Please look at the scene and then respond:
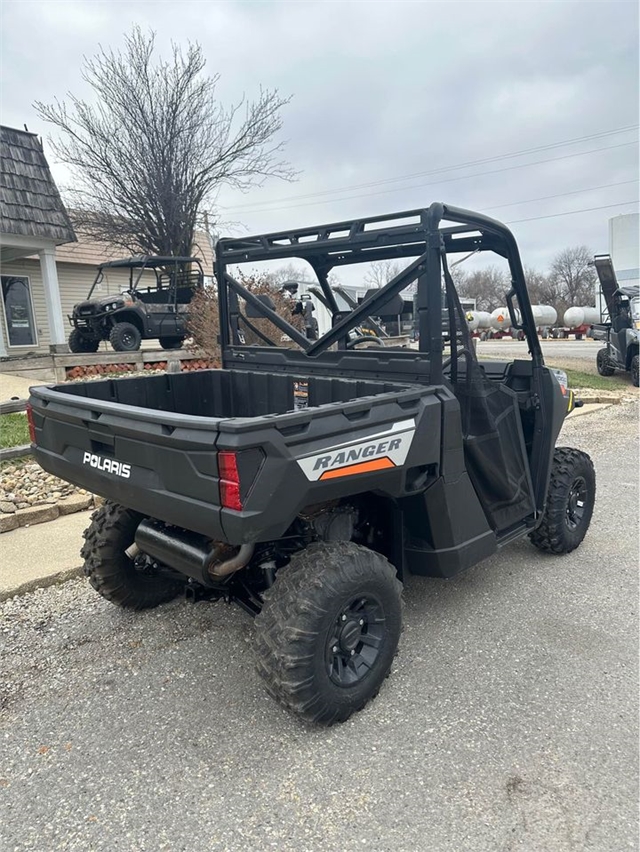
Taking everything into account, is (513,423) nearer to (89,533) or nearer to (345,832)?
(345,832)

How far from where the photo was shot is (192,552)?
2541 millimetres

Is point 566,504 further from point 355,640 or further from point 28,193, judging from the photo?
point 28,193

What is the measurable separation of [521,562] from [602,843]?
219 centimetres

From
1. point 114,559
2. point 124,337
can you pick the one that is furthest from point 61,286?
point 114,559

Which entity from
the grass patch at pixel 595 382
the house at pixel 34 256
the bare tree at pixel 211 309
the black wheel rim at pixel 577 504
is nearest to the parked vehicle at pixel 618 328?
the grass patch at pixel 595 382

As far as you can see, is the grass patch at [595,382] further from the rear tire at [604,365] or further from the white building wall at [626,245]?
the white building wall at [626,245]

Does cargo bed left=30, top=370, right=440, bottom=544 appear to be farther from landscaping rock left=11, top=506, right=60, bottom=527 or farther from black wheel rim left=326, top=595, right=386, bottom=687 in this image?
landscaping rock left=11, top=506, right=60, bottom=527

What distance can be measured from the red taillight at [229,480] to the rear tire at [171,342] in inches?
436

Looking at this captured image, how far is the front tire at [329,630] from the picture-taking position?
235cm

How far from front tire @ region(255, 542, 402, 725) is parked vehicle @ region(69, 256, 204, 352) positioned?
10.0 metres

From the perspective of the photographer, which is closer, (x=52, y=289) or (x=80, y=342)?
(x=80, y=342)

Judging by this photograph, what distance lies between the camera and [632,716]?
2.51 metres

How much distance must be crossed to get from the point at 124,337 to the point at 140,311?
0.68m

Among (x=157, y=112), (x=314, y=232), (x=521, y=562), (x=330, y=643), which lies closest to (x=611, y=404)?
(x=521, y=562)
